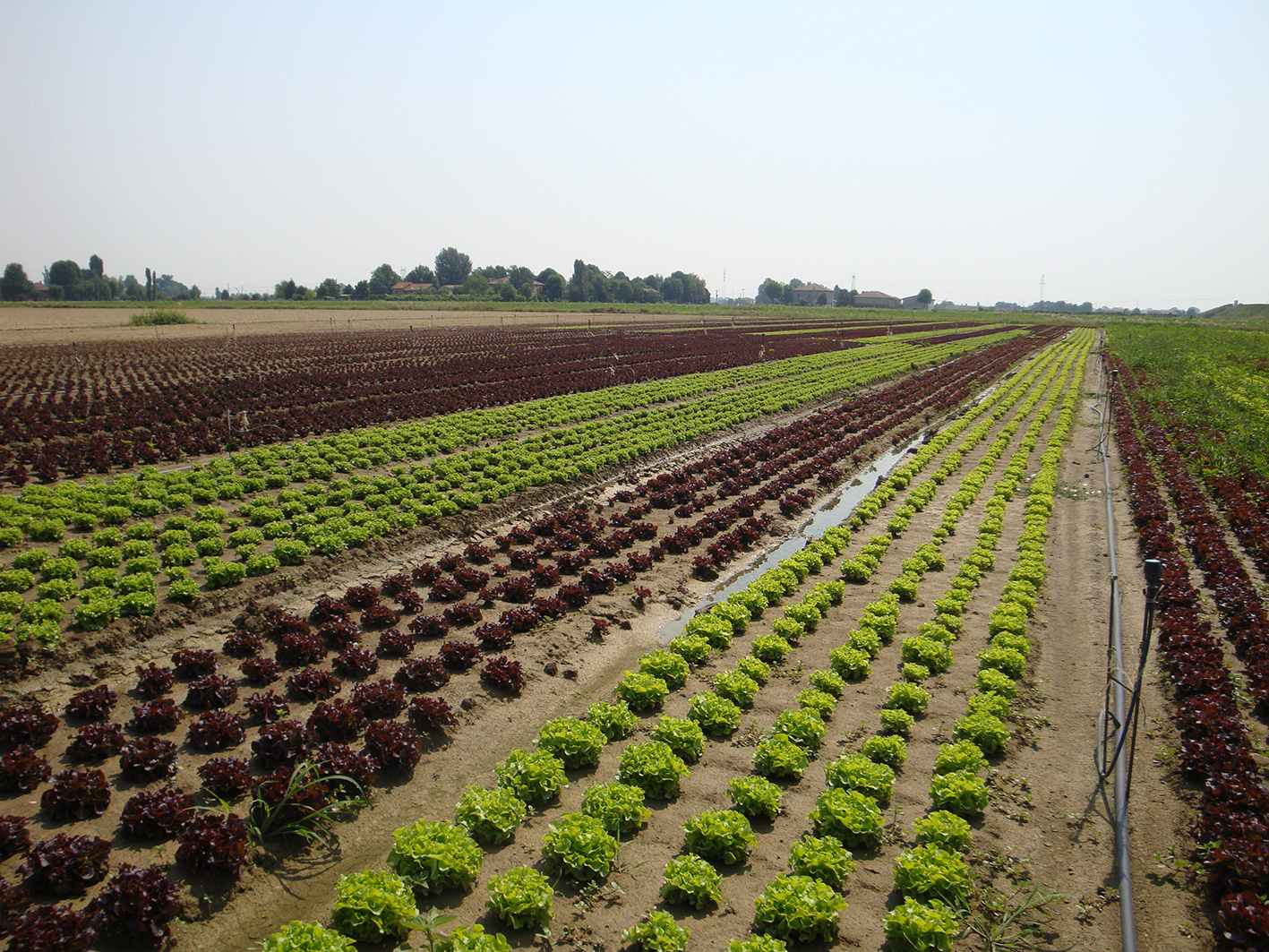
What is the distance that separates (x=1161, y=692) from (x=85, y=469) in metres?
24.7

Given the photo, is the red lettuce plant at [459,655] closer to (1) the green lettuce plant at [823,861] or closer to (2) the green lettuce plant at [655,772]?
(2) the green lettuce plant at [655,772]

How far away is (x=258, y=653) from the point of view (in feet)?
33.2

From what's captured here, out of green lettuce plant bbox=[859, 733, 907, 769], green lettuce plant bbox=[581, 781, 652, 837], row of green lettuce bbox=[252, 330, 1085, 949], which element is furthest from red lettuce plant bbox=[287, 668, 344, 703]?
green lettuce plant bbox=[859, 733, 907, 769]

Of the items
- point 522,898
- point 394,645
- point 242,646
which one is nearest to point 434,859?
point 522,898

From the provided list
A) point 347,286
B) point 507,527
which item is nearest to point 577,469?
point 507,527

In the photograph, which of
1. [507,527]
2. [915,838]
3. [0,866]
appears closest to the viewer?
[0,866]

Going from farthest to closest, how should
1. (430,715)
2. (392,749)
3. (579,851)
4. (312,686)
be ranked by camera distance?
(312,686) → (430,715) → (392,749) → (579,851)

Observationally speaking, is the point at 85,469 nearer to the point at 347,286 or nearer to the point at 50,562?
the point at 50,562

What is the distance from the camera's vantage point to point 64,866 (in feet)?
18.7

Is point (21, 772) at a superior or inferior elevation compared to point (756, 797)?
superior

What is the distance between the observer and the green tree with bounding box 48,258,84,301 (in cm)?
15050

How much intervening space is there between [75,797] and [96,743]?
1.01 metres

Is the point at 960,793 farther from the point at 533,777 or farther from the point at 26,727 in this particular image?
the point at 26,727

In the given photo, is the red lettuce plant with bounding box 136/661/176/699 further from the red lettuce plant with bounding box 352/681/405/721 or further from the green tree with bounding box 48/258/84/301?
the green tree with bounding box 48/258/84/301
